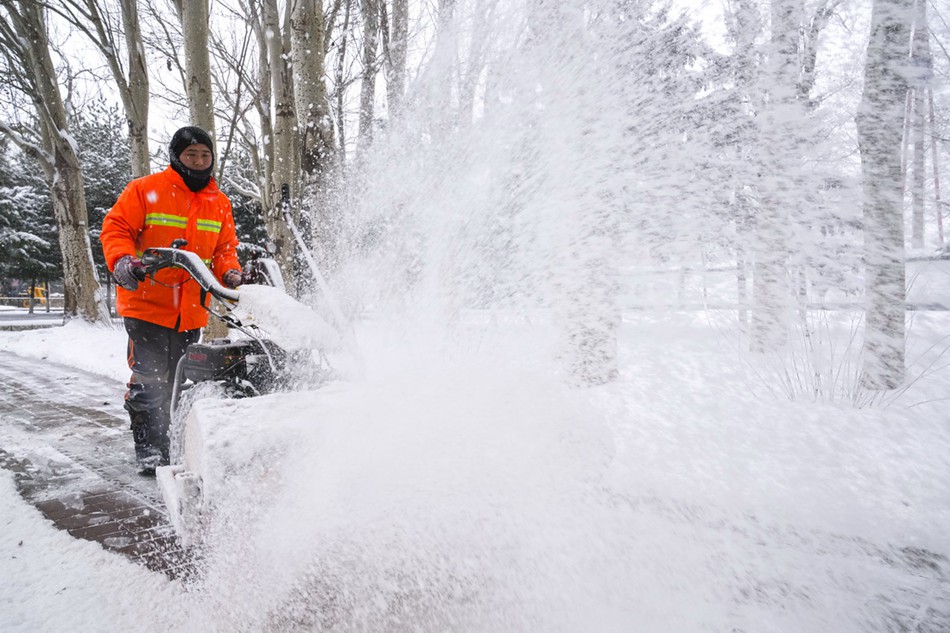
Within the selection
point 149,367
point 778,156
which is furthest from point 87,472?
point 778,156

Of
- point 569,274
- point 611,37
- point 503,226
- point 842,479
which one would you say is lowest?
point 842,479

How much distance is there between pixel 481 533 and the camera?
75.2 inches

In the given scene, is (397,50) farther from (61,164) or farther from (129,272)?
(61,164)

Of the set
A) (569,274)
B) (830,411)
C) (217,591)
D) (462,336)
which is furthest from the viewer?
(830,411)

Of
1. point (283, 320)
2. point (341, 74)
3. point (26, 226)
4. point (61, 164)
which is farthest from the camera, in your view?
point (26, 226)

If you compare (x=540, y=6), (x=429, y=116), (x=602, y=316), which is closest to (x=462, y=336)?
(x=602, y=316)

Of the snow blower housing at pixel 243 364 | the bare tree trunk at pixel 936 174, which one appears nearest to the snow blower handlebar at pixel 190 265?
the snow blower housing at pixel 243 364

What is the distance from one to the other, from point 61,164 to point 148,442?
42.3ft

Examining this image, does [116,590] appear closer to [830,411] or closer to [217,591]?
[217,591]

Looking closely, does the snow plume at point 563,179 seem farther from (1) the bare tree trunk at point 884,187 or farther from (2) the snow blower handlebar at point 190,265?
(1) the bare tree trunk at point 884,187

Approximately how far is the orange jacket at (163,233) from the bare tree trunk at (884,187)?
13.8 feet

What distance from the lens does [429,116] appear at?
5293 millimetres

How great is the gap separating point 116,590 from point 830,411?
13.0 ft

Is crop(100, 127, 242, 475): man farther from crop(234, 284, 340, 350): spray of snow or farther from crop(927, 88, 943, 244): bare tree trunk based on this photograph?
crop(927, 88, 943, 244): bare tree trunk
